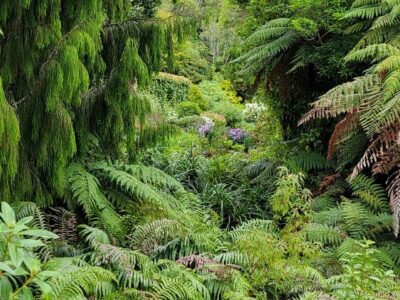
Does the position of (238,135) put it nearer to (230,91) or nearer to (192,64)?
(230,91)

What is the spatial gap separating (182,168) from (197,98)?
7520 millimetres

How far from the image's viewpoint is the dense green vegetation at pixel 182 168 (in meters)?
2.68

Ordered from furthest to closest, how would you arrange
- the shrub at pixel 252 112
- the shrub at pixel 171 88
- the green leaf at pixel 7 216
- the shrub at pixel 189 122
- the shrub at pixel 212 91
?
the shrub at pixel 212 91
the shrub at pixel 171 88
the shrub at pixel 252 112
the shrub at pixel 189 122
the green leaf at pixel 7 216

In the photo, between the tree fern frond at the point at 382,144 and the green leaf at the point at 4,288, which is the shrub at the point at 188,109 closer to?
the tree fern frond at the point at 382,144

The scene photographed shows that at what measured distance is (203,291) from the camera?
2775 millimetres

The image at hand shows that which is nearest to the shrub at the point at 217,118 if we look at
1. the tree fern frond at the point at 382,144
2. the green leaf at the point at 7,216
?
the tree fern frond at the point at 382,144

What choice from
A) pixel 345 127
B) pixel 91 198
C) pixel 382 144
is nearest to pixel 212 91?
pixel 345 127

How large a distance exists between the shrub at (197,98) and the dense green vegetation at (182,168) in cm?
702

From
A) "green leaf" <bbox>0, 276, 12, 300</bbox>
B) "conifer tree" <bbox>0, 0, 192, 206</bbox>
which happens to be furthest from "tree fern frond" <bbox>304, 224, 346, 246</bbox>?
"green leaf" <bbox>0, 276, 12, 300</bbox>

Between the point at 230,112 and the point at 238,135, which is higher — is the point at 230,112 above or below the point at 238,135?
below

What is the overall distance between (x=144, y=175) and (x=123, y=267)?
3.93ft

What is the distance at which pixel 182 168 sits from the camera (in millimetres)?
5871

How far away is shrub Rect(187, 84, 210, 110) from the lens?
12.9m

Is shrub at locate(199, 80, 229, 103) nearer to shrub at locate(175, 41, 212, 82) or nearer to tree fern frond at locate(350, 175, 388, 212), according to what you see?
shrub at locate(175, 41, 212, 82)
